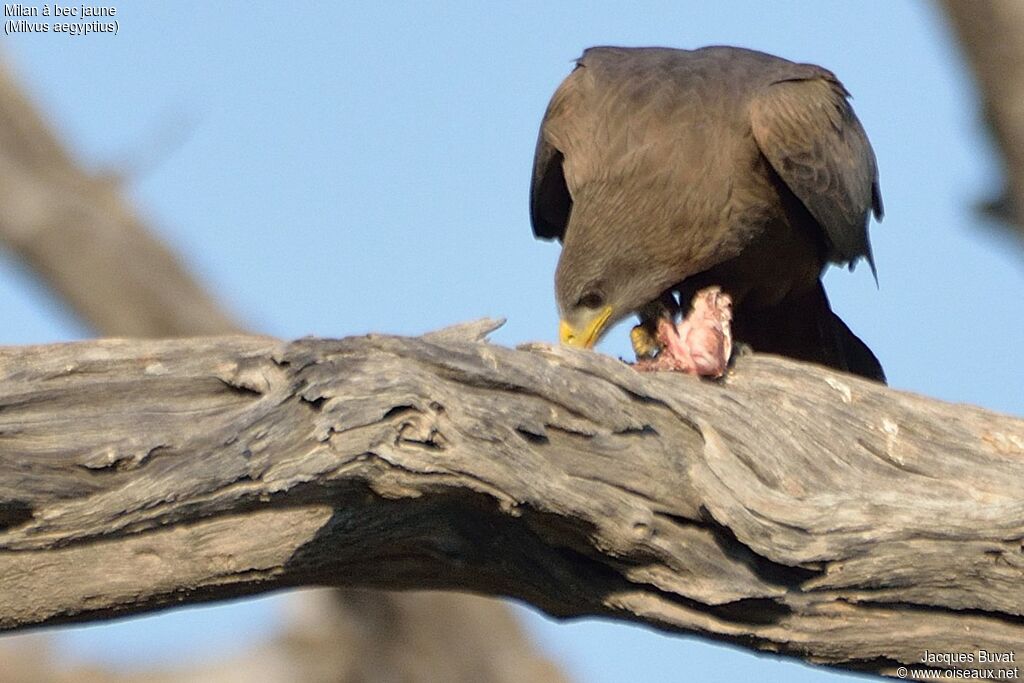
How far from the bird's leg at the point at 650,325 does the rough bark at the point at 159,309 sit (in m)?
3.38

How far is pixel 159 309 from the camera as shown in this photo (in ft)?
30.0

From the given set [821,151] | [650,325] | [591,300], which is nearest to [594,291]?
[591,300]

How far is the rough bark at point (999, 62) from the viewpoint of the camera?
4.91 metres

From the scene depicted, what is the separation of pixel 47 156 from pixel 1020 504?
7.17 metres

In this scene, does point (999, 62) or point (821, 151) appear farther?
point (821, 151)

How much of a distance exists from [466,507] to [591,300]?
77.2 inches

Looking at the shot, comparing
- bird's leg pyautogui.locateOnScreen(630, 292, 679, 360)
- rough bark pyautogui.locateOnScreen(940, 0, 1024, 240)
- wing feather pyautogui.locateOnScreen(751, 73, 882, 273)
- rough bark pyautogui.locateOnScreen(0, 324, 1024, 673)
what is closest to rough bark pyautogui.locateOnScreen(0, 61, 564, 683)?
bird's leg pyautogui.locateOnScreen(630, 292, 679, 360)

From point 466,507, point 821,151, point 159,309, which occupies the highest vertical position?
point 159,309

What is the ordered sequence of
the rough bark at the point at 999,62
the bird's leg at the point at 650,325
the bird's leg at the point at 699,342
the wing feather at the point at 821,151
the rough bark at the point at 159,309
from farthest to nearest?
the rough bark at the point at 159,309, the bird's leg at the point at 650,325, the wing feather at the point at 821,151, the rough bark at the point at 999,62, the bird's leg at the point at 699,342

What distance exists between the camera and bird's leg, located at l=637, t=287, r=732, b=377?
477 cm

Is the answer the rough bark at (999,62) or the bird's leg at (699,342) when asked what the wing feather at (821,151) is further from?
the rough bark at (999,62)

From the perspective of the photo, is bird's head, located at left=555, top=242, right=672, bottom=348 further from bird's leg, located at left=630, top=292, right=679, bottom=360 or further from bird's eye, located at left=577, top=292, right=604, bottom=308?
bird's leg, located at left=630, top=292, right=679, bottom=360

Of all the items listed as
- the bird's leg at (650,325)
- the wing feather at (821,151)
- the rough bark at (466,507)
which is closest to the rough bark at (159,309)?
the bird's leg at (650,325)

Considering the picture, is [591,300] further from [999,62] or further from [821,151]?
→ [999,62]
